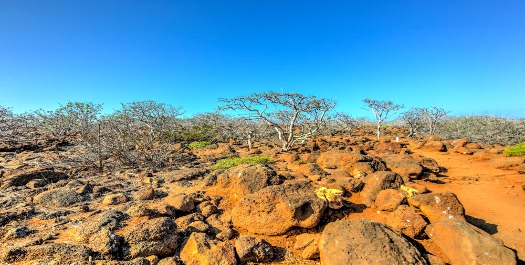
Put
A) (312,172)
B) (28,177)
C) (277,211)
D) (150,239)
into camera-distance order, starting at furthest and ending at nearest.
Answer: (312,172), (28,177), (277,211), (150,239)

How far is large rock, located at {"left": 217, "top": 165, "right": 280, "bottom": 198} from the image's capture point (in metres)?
7.68

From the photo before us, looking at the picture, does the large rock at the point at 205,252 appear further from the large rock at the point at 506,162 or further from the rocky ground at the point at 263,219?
the large rock at the point at 506,162

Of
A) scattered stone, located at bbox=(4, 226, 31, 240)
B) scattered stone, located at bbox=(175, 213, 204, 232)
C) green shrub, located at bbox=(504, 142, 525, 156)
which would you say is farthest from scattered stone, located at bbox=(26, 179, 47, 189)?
green shrub, located at bbox=(504, 142, 525, 156)

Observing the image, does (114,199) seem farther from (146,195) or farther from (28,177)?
→ (28,177)

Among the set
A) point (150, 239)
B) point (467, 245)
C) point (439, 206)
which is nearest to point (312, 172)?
point (439, 206)

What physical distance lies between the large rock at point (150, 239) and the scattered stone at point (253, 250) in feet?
3.75

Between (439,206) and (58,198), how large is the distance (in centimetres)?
950

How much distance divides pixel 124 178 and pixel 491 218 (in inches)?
456

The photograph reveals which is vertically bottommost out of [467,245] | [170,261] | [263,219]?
[467,245]

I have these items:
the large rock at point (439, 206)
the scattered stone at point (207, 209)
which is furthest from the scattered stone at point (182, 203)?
the large rock at point (439, 206)

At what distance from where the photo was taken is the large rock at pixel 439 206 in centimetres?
589

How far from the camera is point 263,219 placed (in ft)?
18.3

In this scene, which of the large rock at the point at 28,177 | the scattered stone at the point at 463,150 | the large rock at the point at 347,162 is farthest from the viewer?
the scattered stone at the point at 463,150

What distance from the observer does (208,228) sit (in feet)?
18.3
